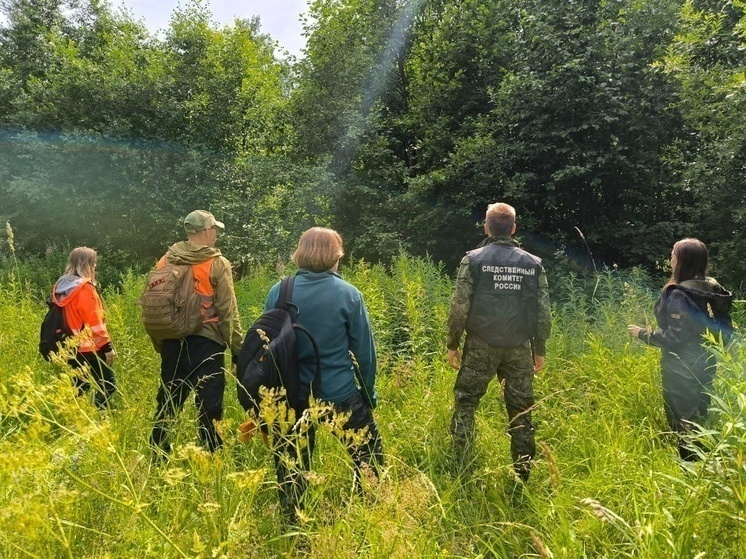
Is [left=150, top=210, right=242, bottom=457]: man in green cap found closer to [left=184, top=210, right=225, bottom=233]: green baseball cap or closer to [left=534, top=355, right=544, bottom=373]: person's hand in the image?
[left=184, top=210, right=225, bottom=233]: green baseball cap

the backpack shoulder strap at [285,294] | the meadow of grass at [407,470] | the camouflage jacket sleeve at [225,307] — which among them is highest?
the backpack shoulder strap at [285,294]

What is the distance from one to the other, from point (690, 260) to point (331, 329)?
245cm

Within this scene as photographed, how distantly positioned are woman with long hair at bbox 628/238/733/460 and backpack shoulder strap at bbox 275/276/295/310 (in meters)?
2.48

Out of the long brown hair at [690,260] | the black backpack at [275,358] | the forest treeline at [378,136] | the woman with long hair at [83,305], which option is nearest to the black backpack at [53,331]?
the woman with long hair at [83,305]

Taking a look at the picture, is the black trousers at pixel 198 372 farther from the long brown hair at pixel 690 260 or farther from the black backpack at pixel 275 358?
the long brown hair at pixel 690 260

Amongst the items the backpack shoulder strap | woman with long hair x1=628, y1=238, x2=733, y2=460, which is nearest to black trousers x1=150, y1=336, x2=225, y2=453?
the backpack shoulder strap

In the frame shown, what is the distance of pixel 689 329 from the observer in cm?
323

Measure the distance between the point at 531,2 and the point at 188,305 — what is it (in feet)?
28.6

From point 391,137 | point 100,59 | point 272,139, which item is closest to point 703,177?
point 391,137

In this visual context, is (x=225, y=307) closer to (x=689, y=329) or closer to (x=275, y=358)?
(x=275, y=358)

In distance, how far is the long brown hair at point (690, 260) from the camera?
10.8 feet

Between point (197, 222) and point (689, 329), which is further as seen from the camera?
point (197, 222)

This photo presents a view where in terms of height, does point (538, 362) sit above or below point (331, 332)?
below

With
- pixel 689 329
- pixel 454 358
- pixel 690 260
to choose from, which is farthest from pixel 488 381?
pixel 690 260
